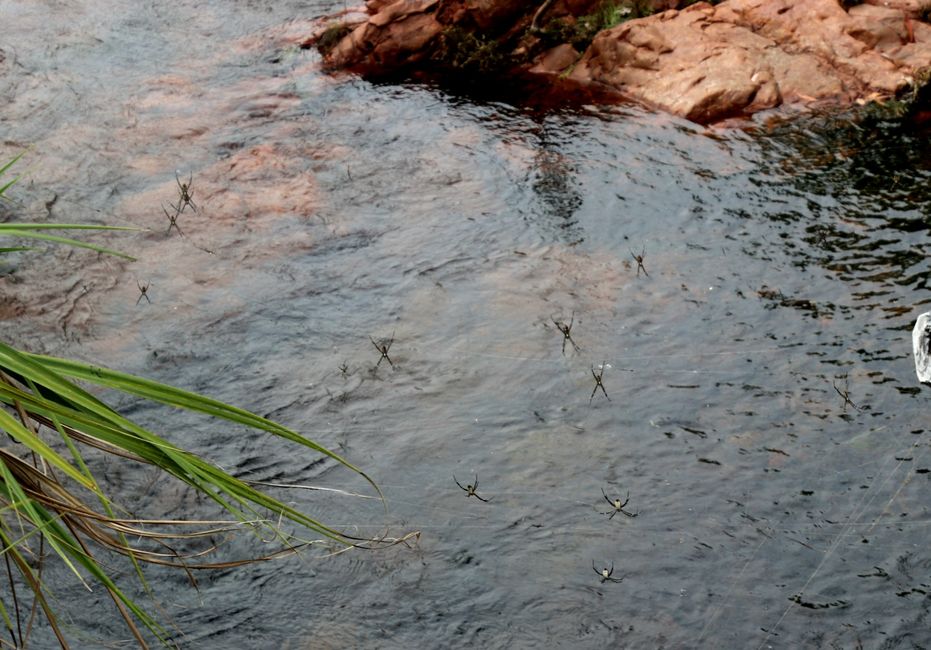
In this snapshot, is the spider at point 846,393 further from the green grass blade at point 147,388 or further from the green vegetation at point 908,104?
the green grass blade at point 147,388

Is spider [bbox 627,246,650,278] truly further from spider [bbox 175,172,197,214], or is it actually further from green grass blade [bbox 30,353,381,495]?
green grass blade [bbox 30,353,381,495]

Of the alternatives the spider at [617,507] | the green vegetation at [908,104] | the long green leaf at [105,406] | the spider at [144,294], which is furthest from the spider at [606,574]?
the green vegetation at [908,104]

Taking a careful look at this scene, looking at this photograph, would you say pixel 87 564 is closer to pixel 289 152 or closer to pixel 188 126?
pixel 289 152

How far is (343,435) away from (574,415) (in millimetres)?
1331

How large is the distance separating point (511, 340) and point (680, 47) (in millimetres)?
4453

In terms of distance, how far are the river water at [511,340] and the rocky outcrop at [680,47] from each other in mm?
480

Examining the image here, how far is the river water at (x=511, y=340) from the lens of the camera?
15.9 ft

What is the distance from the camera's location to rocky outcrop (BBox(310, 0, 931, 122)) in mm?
9227

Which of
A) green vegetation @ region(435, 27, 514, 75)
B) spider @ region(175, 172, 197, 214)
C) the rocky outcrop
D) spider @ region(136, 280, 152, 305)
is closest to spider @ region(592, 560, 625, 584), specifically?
spider @ region(136, 280, 152, 305)

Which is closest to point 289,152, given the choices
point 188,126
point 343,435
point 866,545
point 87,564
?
point 188,126

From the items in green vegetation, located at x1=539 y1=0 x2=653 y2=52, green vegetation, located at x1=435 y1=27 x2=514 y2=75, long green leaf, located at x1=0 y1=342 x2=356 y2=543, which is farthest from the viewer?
green vegetation, located at x1=435 y1=27 x2=514 y2=75

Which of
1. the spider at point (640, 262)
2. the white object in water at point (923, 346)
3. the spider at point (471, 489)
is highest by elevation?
the white object in water at point (923, 346)

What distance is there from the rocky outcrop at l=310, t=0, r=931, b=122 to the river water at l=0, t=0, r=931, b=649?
48 centimetres

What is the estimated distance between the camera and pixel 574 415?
19.8 ft
